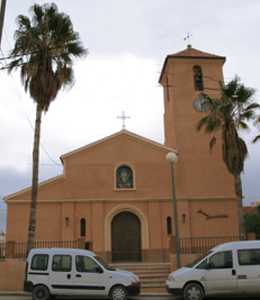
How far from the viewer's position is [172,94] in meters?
25.1

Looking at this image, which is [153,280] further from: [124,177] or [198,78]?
[198,78]

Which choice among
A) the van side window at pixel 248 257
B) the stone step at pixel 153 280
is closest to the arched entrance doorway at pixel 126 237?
the stone step at pixel 153 280

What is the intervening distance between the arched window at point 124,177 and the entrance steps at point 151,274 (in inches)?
196

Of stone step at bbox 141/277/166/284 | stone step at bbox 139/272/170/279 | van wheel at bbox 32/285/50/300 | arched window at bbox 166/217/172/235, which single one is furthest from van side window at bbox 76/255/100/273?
arched window at bbox 166/217/172/235

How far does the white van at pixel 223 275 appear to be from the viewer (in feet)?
40.0

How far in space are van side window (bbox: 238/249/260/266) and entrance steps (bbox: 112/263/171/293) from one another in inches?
161

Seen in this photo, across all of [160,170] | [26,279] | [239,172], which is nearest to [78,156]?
[160,170]

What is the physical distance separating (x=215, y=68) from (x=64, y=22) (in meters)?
11.4

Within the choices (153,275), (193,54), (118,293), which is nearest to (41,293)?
(118,293)

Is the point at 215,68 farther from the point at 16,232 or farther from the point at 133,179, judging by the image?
the point at 16,232

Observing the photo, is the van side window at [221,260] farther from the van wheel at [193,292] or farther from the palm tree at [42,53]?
the palm tree at [42,53]

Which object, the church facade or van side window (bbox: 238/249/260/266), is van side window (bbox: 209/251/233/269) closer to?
van side window (bbox: 238/249/260/266)

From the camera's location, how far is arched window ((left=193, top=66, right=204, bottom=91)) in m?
25.4

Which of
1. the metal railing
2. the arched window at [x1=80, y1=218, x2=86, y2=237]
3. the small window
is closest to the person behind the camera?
the small window
